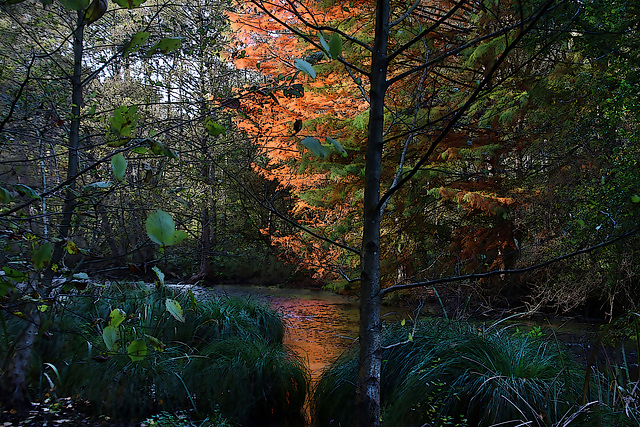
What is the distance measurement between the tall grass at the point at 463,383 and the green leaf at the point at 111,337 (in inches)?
82.1

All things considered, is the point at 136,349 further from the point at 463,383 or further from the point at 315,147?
the point at 463,383

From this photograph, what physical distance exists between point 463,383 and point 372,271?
1.84 metres

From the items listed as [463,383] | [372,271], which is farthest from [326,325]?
[372,271]

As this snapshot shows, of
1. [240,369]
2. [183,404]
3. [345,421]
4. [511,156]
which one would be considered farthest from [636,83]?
[183,404]

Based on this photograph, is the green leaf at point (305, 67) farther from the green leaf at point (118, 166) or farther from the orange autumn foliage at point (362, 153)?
the orange autumn foliage at point (362, 153)

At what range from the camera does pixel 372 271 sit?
5.27 ft

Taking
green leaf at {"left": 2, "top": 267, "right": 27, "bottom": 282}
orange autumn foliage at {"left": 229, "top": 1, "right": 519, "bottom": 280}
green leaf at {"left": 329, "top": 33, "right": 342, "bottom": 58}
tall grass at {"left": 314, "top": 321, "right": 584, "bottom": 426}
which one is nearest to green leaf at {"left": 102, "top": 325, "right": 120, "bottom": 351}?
green leaf at {"left": 2, "top": 267, "right": 27, "bottom": 282}

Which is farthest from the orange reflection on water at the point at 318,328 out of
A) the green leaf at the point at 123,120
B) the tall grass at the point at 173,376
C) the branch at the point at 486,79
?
the green leaf at the point at 123,120

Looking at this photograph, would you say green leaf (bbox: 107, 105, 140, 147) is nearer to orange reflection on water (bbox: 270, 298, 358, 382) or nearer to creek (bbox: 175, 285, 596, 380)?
creek (bbox: 175, 285, 596, 380)

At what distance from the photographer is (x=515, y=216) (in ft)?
21.9

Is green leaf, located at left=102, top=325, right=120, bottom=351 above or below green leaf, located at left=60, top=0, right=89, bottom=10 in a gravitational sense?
below

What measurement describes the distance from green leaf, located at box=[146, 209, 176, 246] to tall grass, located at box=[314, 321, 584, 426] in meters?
2.25

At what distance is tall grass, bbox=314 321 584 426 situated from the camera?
2723mm

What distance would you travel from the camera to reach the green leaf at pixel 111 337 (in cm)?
89
